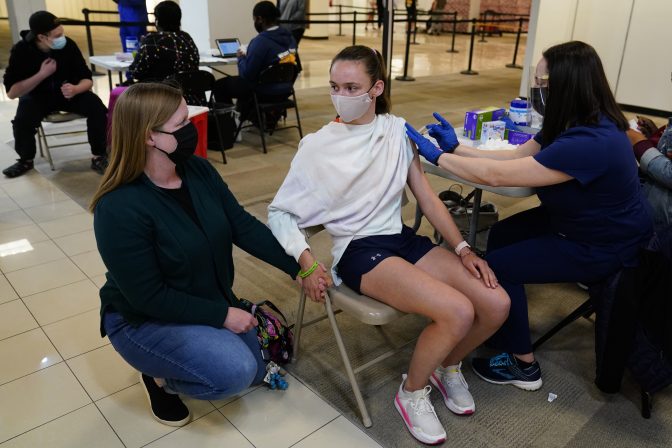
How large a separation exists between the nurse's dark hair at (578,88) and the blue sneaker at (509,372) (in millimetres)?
845

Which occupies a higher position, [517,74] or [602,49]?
[602,49]

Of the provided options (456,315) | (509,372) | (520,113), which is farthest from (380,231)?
(520,113)

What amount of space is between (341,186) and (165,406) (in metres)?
0.91

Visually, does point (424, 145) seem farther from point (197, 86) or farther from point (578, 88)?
point (197, 86)

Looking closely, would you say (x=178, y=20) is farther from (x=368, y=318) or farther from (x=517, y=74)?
(x=517, y=74)

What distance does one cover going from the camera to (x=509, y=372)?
2070 millimetres

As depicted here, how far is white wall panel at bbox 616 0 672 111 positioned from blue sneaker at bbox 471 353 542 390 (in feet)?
19.1

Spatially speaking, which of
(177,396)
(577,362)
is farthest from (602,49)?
(177,396)

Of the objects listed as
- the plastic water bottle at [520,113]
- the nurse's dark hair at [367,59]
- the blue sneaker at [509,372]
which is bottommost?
the blue sneaker at [509,372]

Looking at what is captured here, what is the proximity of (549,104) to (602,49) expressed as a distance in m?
6.02

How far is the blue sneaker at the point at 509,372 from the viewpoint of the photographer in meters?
2.05

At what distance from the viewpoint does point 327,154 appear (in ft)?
6.15

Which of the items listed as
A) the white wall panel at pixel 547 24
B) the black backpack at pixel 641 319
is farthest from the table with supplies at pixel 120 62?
the white wall panel at pixel 547 24

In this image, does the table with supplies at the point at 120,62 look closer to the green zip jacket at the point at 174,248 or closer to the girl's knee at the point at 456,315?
the green zip jacket at the point at 174,248
